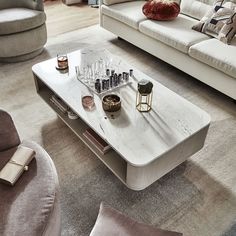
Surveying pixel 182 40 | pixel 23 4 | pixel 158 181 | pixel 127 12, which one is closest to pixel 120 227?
pixel 158 181

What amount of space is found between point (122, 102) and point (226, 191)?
0.82m

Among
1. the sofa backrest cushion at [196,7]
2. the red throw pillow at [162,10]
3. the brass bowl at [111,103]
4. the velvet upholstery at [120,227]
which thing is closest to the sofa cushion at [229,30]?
the sofa backrest cushion at [196,7]

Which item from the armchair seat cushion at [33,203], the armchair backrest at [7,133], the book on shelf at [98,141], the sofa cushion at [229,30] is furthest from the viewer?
the sofa cushion at [229,30]

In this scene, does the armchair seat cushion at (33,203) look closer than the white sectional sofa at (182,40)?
Yes

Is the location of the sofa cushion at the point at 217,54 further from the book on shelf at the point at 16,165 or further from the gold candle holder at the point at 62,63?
the book on shelf at the point at 16,165

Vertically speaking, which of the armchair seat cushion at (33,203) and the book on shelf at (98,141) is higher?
the armchair seat cushion at (33,203)

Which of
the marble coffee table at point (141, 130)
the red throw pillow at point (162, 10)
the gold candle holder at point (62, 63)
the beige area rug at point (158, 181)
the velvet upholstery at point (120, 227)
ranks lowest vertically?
the beige area rug at point (158, 181)

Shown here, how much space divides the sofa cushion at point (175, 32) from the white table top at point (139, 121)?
0.74m

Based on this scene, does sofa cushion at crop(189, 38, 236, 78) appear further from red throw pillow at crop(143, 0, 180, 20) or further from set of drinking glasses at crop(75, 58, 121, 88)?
set of drinking glasses at crop(75, 58, 121, 88)

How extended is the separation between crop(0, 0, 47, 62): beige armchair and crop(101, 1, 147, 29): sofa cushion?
705mm

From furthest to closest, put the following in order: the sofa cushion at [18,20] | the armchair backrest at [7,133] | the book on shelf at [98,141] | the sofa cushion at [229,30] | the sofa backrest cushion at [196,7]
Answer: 1. the sofa backrest cushion at [196,7]
2. the sofa cushion at [18,20]
3. the sofa cushion at [229,30]
4. the book on shelf at [98,141]
5. the armchair backrest at [7,133]

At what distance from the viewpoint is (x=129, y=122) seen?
5.29ft

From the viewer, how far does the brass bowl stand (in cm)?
165

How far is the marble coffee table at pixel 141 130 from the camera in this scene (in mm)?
1462
